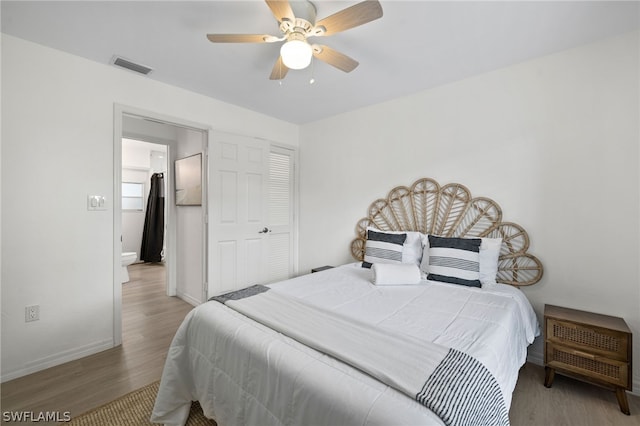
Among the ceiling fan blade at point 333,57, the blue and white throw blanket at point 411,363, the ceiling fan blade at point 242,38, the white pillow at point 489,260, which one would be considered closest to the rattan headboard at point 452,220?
the white pillow at point 489,260

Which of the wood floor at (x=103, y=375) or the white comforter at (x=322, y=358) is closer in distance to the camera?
the white comforter at (x=322, y=358)

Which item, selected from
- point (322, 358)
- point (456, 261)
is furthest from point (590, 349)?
point (322, 358)

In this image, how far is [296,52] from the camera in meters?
1.60

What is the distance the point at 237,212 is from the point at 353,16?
248 cm

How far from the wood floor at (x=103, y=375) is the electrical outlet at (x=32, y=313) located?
416mm

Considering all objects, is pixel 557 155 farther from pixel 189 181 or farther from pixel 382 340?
pixel 189 181

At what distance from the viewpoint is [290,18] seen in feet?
5.11

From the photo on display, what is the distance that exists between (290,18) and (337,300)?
5.70ft

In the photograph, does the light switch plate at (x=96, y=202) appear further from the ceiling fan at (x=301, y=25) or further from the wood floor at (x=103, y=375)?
the ceiling fan at (x=301, y=25)

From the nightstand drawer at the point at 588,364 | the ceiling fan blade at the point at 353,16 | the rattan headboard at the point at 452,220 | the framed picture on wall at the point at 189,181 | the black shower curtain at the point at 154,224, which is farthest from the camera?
the black shower curtain at the point at 154,224

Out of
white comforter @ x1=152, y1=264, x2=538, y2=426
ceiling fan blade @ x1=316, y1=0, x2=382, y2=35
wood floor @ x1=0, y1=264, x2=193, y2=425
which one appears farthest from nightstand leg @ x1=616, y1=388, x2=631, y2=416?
wood floor @ x1=0, y1=264, x2=193, y2=425

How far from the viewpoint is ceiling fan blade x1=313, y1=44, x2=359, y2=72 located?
181 centimetres

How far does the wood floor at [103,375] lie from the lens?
1811 millimetres

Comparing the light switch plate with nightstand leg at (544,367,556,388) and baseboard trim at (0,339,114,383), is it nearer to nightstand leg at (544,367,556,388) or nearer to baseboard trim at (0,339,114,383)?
baseboard trim at (0,339,114,383)
